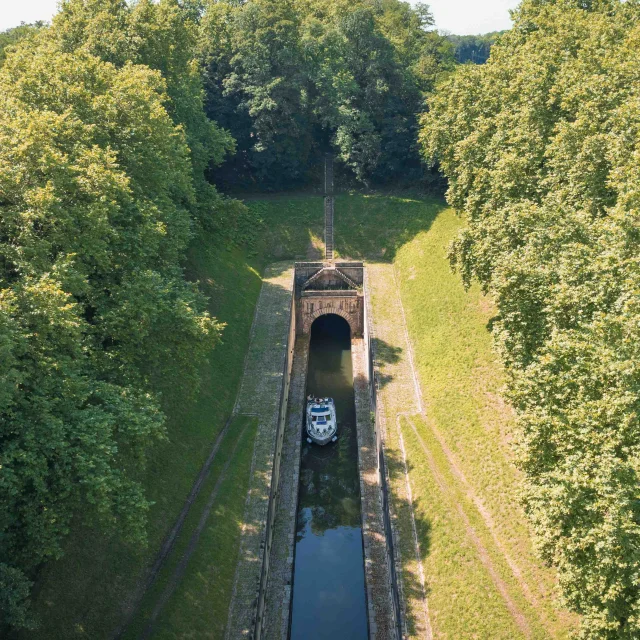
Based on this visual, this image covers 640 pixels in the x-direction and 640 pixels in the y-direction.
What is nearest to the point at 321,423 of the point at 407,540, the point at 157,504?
the point at 407,540

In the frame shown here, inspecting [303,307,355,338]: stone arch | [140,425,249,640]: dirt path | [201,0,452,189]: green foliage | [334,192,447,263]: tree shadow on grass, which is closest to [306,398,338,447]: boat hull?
[140,425,249,640]: dirt path

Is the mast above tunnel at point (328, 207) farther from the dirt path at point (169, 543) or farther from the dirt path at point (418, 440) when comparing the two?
the dirt path at point (169, 543)

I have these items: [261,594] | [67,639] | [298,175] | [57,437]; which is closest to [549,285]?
[261,594]

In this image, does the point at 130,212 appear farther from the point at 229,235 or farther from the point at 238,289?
the point at 238,289

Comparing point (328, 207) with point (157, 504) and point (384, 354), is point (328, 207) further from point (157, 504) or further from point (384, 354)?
point (157, 504)

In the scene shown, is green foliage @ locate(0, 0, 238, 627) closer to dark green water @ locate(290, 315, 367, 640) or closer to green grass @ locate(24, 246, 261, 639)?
green grass @ locate(24, 246, 261, 639)

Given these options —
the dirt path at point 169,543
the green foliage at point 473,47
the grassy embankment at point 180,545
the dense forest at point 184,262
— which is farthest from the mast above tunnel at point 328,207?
the green foliage at point 473,47
